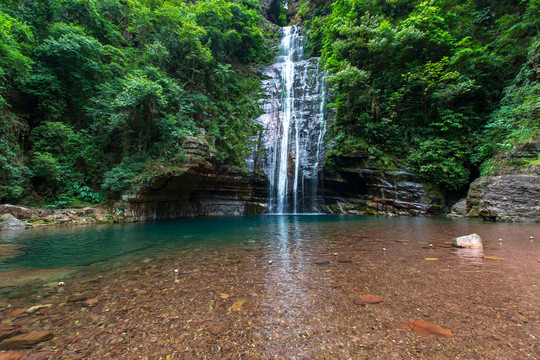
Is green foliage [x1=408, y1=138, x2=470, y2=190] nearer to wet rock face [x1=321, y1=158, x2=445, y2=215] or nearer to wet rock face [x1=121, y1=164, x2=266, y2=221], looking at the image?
wet rock face [x1=321, y1=158, x2=445, y2=215]

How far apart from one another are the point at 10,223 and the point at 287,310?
1101 centimetres

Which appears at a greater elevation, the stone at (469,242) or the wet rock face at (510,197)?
the wet rock face at (510,197)

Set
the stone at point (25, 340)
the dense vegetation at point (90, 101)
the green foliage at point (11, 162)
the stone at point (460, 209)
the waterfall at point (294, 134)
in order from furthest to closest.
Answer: the waterfall at point (294, 134), the stone at point (460, 209), the dense vegetation at point (90, 101), the green foliage at point (11, 162), the stone at point (25, 340)

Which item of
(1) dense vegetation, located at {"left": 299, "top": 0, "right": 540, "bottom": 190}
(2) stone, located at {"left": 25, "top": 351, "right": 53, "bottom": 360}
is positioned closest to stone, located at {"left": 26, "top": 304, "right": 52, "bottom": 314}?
(2) stone, located at {"left": 25, "top": 351, "right": 53, "bottom": 360}

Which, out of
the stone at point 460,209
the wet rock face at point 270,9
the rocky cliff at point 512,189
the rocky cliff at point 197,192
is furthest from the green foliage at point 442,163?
the wet rock face at point 270,9

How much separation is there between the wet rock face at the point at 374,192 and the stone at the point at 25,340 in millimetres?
14373

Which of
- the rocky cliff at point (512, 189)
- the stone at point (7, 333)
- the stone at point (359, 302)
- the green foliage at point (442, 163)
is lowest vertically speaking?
the stone at point (7, 333)

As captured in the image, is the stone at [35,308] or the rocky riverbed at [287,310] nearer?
the rocky riverbed at [287,310]

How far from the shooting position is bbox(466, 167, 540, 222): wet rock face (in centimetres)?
802

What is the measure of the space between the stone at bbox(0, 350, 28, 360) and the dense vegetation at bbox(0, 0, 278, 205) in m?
10.4

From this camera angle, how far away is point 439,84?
12555mm

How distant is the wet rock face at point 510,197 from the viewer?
802cm

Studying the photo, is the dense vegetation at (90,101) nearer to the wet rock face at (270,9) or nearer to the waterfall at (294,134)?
the waterfall at (294,134)

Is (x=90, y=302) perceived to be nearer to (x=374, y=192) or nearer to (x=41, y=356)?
(x=41, y=356)
